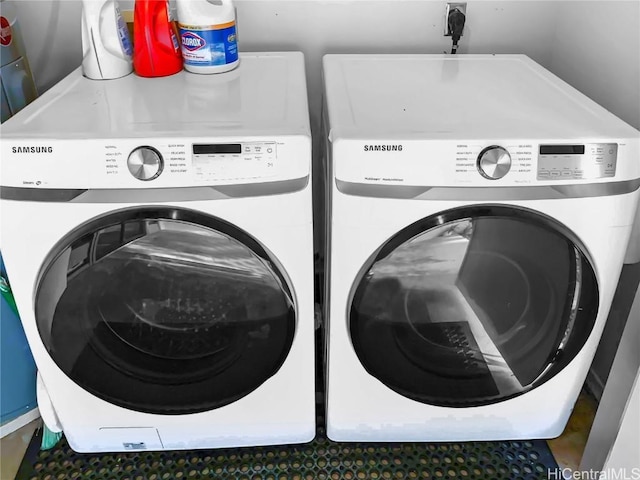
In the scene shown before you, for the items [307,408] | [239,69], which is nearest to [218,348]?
[307,408]

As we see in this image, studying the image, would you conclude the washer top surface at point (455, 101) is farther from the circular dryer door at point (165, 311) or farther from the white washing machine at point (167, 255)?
the circular dryer door at point (165, 311)

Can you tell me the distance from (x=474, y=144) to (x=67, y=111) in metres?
0.85

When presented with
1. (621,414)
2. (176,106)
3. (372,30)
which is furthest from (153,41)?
(621,414)

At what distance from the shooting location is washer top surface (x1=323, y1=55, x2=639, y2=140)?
1080 mm

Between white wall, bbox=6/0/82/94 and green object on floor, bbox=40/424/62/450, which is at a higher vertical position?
white wall, bbox=6/0/82/94

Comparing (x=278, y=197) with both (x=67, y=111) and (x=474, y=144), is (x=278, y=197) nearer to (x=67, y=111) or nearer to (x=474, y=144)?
(x=474, y=144)

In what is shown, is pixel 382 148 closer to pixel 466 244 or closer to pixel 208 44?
pixel 466 244

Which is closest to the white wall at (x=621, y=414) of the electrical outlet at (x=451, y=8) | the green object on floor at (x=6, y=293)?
the electrical outlet at (x=451, y=8)

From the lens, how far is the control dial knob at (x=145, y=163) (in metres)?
1.03

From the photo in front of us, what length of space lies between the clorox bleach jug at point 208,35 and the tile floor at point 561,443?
3.63ft

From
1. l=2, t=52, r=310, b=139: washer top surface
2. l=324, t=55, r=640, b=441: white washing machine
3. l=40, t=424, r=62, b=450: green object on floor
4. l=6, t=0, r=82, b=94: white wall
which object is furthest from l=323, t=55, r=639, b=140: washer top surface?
l=40, t=424, r=62, b=450: green object on floor

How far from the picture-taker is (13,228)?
3.55 ft

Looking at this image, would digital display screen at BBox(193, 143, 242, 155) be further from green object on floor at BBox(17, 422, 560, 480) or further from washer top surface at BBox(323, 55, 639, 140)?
green object on floor at BBox(17, 422, 560, 480)

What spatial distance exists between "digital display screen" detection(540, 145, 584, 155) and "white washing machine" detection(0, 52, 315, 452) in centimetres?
46
